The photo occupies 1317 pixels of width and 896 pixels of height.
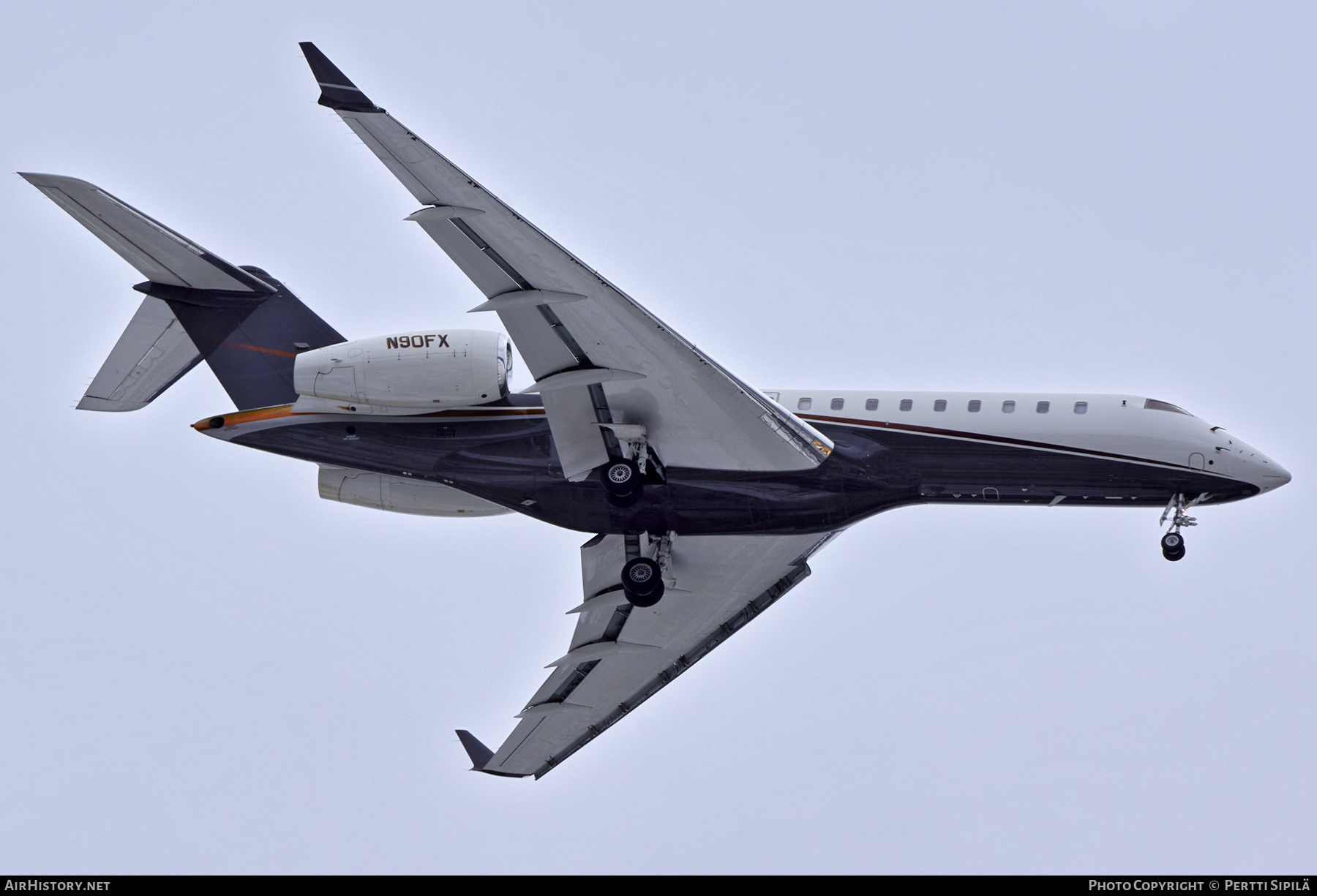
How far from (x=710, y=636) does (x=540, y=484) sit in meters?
5.81

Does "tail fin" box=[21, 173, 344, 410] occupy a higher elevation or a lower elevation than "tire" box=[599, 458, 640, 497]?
higher

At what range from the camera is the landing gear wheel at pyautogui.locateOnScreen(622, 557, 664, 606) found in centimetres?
2475

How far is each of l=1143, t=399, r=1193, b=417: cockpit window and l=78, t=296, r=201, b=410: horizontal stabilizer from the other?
15692 mm

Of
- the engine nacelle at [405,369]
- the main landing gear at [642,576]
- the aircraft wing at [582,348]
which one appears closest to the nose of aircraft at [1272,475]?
the aircraft wing at [582,348]

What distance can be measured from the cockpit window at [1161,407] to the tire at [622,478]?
26.4ft

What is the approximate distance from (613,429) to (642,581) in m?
2.82

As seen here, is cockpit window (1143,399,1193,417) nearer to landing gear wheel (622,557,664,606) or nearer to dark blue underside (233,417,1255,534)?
dark blue underside (233,417,1255,534)

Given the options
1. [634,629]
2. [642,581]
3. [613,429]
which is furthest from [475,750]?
[613,429]

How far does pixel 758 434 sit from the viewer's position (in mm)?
23219

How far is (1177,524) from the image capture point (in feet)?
77.8

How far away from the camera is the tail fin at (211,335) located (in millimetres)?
25844

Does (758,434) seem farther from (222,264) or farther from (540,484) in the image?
(222,264)

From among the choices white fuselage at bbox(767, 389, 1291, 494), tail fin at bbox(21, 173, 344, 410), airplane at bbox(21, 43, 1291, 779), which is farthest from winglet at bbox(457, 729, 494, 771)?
white fuselage at bbox(767, 389, 1291, 494)
